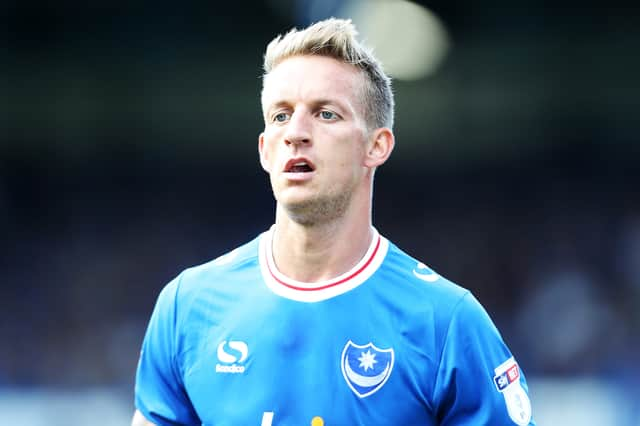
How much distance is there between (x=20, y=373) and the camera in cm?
942

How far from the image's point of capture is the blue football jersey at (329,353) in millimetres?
2344

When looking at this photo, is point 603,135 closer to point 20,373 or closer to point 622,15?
point 622,15

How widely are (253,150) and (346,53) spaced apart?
9.74 meters

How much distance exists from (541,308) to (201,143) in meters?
5.13

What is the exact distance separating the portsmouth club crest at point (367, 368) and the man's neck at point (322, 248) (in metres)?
0.25

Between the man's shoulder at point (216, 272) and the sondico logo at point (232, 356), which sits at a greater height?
the man's shoulder at point (216, 272)

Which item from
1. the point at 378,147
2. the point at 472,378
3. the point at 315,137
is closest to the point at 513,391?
the point at 472,378

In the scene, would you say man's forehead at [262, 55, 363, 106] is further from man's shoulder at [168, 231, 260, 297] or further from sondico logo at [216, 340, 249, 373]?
sondico logo at [216, 340, 249, 373]

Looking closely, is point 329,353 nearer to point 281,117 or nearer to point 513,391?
point 513,391

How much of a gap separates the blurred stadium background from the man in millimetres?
7877

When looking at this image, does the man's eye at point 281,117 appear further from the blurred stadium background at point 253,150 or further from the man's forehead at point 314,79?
the blurred stadium background at point 253,150

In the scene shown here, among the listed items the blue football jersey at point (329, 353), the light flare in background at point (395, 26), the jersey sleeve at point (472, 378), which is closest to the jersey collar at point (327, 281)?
the blue football jersey at point (329, 353)

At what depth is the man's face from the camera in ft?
7.80

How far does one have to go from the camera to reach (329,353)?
2.42 m
